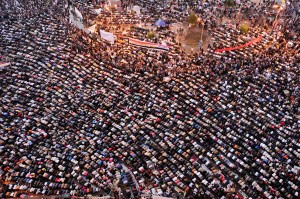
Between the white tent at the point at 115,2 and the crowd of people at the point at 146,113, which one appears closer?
the crowd of people at the point at 146,113

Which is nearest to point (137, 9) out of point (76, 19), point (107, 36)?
point (107, 36)

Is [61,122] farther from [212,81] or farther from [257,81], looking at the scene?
[257,81]

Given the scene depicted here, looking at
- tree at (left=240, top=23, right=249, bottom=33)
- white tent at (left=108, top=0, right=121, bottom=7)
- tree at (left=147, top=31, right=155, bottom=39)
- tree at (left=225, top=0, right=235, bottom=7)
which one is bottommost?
tree at (left=147, top=31, right=155, bottom=39)

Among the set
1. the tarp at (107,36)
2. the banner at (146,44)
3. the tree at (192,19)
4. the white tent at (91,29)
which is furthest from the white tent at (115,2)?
the tree at (192,19)

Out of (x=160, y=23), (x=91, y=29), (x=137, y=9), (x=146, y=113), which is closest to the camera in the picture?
(x=146, y=113)

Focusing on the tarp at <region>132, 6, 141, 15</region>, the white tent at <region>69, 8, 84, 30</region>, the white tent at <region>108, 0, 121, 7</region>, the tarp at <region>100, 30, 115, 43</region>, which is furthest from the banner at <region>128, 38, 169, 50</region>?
the white tent at <region>108, 0, 121, 7</region>

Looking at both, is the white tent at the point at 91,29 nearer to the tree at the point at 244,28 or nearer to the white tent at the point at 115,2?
the white tent at the point at 115,2

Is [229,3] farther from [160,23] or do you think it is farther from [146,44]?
[146,44]

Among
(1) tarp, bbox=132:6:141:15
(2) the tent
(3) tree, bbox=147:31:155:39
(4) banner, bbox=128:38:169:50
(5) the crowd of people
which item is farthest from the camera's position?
(1) tarp, bbox=132:6:141:15

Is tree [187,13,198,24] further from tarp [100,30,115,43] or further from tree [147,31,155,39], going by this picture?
tarp [100,30,115,43]
